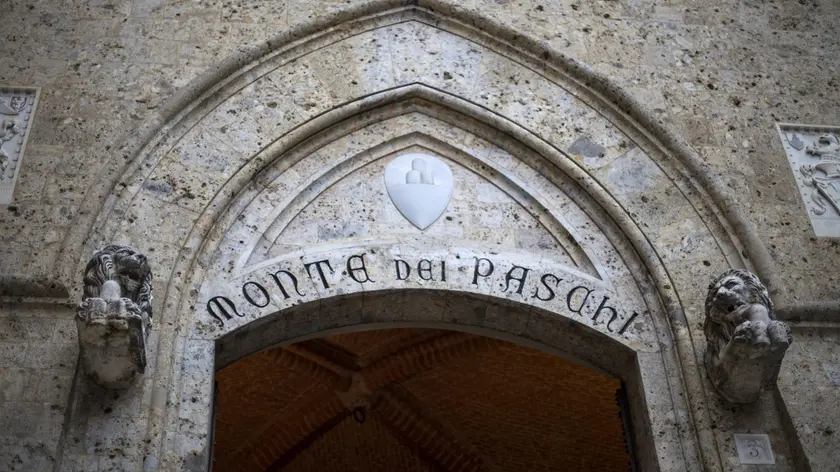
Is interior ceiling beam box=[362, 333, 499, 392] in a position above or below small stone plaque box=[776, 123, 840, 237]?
above

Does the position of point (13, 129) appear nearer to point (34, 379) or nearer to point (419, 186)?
point (34, 379)

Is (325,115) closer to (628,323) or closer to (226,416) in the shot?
(628,323)

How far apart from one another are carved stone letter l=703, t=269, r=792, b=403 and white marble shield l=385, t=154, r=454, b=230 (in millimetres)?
1711

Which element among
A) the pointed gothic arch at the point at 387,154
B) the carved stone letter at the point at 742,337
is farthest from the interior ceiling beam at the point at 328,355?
the carved stone letter at the point at 742,337

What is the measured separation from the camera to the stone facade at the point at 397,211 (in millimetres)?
6660

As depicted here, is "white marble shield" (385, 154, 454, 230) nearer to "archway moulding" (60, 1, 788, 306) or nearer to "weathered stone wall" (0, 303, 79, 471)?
"archway moulding" (60, 1, 788, 306)

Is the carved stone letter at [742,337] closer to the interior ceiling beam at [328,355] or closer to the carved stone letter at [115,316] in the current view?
the carved stone letter at [115,316]

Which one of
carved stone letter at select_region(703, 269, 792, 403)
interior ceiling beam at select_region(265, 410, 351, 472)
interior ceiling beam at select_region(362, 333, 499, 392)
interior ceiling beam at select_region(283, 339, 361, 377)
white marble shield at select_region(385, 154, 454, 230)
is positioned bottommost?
carved stone letter at select_region(703, 269, 792, 403)

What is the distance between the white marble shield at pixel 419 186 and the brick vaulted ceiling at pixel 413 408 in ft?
11.6

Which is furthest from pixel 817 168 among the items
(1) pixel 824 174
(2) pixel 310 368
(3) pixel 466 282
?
(2) pixel 310 368

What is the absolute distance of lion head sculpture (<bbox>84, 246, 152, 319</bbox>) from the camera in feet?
20.7

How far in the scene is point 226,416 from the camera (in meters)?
11.4

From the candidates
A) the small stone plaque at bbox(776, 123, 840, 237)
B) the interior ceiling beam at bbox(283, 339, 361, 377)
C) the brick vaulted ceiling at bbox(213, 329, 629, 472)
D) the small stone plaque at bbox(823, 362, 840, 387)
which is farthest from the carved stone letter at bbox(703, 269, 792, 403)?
the interior ceiling beam at bbox(283, 339, 361, 377)

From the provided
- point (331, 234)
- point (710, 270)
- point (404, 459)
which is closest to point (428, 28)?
point (331, 234)
